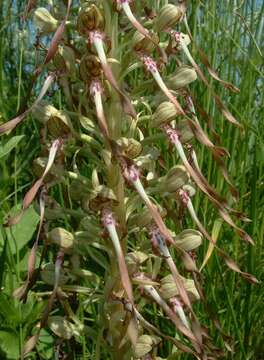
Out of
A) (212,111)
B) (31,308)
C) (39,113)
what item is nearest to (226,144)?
(212,111)

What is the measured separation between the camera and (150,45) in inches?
58.4

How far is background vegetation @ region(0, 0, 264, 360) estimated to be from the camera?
6.41ft

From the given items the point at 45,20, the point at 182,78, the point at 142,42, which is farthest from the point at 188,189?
the point at 45,20

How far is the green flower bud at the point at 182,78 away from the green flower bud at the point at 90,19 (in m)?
0.23

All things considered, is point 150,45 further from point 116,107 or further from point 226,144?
point 226,144

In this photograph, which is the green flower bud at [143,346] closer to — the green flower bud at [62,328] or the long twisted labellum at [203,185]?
the green flower bud at [62,328]

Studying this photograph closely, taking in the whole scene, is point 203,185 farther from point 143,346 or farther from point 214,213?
point 214,213

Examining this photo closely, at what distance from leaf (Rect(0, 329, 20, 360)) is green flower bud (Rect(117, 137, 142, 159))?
0.74 metres

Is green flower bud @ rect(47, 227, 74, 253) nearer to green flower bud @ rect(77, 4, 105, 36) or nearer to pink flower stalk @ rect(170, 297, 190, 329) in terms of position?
pink flower stalk @ rect(170, 297, 190, 329)

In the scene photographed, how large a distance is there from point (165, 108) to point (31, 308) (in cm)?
72

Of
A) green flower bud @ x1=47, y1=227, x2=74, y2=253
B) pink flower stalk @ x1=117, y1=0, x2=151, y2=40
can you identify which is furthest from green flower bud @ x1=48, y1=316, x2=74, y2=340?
pink flower stalk @ x1=117, y1=0, x2=151, y2=40

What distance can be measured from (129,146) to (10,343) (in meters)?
0.77

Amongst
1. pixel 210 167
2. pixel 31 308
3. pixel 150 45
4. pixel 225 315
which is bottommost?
pixel 225 315

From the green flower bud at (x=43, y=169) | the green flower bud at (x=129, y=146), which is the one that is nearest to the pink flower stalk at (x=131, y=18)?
the green flower bud at (x=129, y=146)
